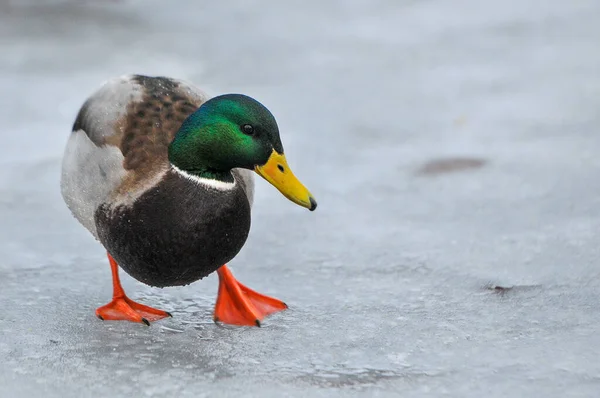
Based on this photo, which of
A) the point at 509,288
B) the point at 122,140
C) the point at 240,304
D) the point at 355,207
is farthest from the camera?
the point at 355,207

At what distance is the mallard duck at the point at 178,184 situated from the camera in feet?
11.5

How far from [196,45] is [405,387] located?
15.5ft

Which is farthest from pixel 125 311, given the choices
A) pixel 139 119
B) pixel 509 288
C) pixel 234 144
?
pixel 509 288

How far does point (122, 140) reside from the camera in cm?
378

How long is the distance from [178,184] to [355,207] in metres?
1.67

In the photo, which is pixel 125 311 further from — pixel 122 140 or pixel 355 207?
pixel 355 207

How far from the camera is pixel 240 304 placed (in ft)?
12.7

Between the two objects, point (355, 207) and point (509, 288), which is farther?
point (355, 207)

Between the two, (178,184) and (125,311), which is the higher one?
(178,184)

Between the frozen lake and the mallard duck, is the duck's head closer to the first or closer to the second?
the mallard duck

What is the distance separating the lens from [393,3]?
8.29m

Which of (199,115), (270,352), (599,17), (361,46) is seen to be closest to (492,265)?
(270,352)

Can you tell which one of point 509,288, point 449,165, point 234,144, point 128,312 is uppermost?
point 449,165

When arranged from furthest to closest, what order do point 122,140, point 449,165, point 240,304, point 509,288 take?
point 449,165 < point 509,288 < point 240,304 < point 122,140
